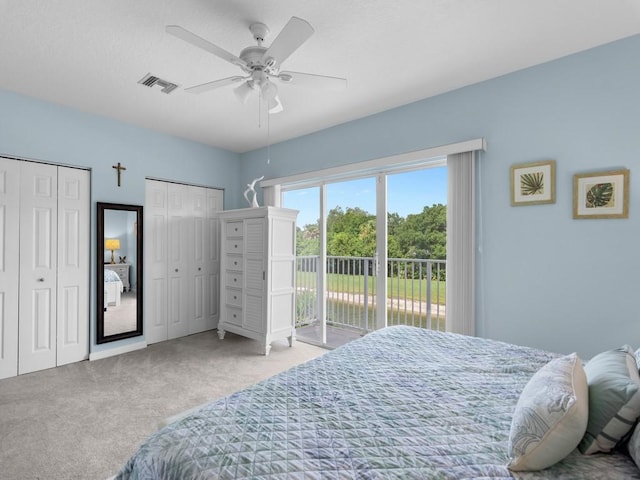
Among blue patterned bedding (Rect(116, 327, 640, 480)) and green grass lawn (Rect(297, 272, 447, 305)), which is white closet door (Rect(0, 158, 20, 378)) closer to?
blue patterned bedding (Rect(116, 327, 640, 480))

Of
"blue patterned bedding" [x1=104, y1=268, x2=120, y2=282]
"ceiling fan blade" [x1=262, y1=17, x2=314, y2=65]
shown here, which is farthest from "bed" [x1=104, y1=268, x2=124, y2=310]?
"ceiling fan blade" [x1=262, y1=17, x2=314, y2=65]

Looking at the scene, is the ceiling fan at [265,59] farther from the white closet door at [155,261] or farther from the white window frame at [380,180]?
the white closet door at [155,261]

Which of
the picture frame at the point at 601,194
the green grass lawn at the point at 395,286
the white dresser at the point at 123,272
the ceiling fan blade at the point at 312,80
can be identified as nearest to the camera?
the ceiling fan blade at the point at 312,80

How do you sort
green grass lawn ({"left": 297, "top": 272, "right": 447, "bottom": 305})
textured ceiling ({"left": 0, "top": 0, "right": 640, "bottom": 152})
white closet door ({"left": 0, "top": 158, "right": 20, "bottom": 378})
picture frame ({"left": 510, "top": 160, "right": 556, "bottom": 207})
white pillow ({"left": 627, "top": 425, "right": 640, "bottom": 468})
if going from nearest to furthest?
white pillow ({"left": 627, "top": 425, "right": 640, "bottom": 468}) < textured ceiling ({"left": 0, "top": 0, "right": 640, "bottom": 152}) < picture frame ({"left": 510, "top": 160, "right": 556, "bottom": 207}) < white closet door ({"left": 0, "top": 158, "right": 20, "bottom": 378}) < green grass lawn ({"left": 297, "top": 272, "right": 447, "bottom": 305})

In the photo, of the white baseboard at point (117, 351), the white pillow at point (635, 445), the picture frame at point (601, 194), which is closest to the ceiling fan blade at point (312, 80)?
the picture frame at point (601, 194)

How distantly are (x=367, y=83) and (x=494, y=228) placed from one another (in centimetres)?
164

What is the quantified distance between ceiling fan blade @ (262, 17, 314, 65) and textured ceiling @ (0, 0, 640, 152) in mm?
302

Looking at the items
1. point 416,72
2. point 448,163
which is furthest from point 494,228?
point 416,72

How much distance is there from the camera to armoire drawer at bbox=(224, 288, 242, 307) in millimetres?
4039

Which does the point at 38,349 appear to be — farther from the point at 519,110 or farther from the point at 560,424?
the point at 519,110

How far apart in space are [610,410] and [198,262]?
4.40m

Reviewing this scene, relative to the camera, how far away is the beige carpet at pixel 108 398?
6.19ft

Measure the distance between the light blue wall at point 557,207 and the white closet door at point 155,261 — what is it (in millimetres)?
3287

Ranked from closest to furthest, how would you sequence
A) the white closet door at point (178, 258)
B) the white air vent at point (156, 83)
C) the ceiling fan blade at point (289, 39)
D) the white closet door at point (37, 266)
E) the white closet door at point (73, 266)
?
the ceiling fan blade at point (289, 39) → the white air vent at point (156, 83) → the white closet door at point (37, 266) → the white closet door at point (73, 266) → the white closet door at point (178, 258)
